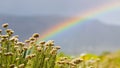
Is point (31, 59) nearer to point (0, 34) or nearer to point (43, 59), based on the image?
point (43, 59)

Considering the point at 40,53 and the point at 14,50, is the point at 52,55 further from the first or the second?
the point at 14,50

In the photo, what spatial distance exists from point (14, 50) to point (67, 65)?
67 centimetres

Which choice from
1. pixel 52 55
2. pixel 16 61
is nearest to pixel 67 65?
pixel 52 55

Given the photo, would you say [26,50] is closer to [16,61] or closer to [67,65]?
[16,61]

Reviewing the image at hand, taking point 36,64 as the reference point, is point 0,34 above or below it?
above

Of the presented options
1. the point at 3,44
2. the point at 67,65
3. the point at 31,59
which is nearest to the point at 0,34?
the point at 3,44

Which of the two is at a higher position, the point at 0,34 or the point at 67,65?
the point at 0,34

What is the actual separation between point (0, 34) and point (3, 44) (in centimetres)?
14

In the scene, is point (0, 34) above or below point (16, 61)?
above

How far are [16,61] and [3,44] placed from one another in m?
0.26

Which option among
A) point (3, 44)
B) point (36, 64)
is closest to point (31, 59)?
point (36, 64)

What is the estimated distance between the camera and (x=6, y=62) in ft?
15.6

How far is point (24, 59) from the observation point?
197 inches

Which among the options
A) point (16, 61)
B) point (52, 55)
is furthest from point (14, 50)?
point (52, 55)
